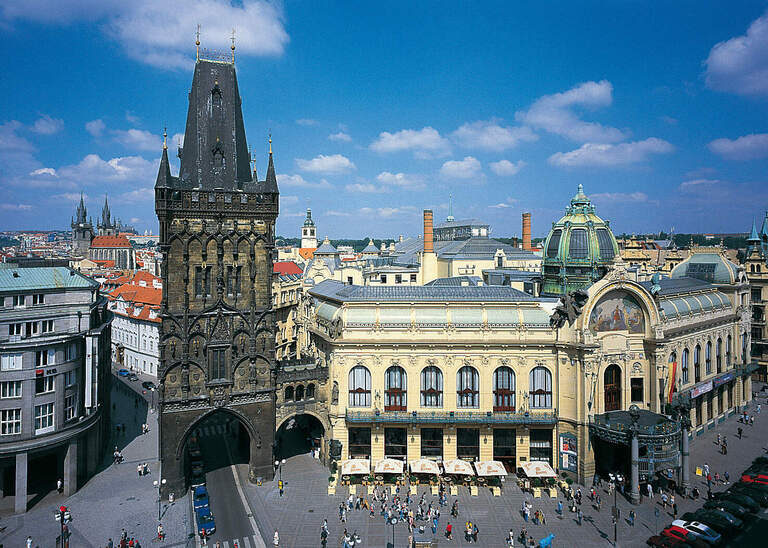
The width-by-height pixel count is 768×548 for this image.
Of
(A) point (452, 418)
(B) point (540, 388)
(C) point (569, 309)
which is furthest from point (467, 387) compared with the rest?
(C) point (569, 309)

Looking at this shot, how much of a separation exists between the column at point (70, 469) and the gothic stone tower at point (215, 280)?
1072cm

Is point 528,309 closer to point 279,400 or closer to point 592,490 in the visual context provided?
point 592,490

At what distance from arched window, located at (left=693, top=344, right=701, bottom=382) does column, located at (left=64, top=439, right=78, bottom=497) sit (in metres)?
76.7

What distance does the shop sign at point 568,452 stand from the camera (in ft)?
186

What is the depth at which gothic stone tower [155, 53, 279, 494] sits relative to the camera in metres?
54.4

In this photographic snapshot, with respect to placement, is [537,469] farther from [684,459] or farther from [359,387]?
[359,387]

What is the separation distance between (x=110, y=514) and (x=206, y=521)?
10799mm

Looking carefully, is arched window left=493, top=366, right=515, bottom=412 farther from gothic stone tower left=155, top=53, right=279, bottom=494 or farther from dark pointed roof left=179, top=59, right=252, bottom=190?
dark pointed roof left=179, top=59, right=252, bottom=190

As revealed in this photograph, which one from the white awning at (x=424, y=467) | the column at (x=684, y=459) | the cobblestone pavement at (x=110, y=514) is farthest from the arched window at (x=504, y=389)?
the cobblestone pavement at (x=110, y=514)

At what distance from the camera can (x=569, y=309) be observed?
56.9 m

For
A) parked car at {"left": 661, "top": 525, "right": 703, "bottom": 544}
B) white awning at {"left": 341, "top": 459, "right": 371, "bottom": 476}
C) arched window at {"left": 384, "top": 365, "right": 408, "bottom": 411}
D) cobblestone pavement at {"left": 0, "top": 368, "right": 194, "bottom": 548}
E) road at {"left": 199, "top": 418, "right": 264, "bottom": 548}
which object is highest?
arched window at {"left": 384, "top": 365, "right": 408, "bottom": 411}

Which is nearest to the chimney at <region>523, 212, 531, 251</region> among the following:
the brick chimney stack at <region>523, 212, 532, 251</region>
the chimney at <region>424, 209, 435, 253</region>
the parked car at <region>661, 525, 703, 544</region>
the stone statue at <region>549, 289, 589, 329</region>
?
the brick chimney stack at <region>523, 212, 532, 251</region>

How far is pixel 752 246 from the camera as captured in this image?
104m

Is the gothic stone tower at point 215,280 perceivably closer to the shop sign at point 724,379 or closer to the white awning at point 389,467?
the white awning at point 389,467
